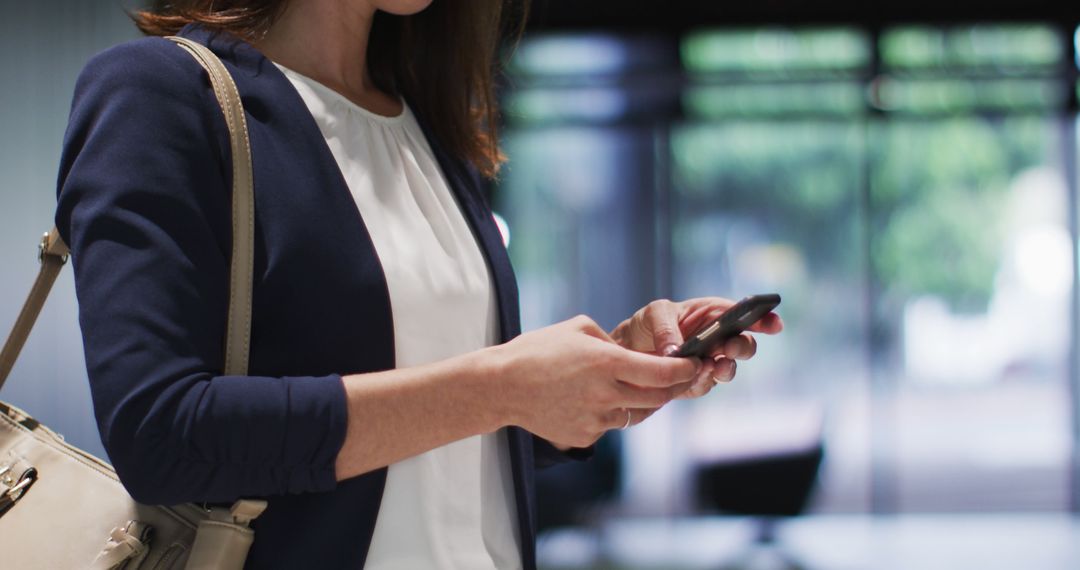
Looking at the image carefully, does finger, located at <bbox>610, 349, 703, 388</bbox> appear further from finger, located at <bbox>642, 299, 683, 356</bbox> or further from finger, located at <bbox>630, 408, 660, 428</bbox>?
finger, located at <bbox>642, 299, 683, 356</bbox>

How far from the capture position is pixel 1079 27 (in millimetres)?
6906

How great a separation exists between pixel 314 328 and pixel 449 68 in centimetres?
64

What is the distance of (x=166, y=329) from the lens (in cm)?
75

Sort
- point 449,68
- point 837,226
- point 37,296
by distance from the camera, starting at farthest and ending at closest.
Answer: point 837,226 < point 449,68 < point 37,296

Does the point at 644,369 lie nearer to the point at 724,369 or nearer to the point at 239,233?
the point at 724,369

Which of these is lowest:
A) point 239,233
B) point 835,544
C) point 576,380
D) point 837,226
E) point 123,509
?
point 835,544

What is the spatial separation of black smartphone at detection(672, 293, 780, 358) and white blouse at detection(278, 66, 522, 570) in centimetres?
27

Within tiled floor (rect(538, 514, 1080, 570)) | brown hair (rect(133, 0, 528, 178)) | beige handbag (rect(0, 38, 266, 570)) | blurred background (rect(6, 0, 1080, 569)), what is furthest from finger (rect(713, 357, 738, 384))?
blurred background (rect(6, 0, 1080, 569))

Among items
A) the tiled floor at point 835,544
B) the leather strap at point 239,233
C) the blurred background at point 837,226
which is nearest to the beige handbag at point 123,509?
the leather strap at point 239,233

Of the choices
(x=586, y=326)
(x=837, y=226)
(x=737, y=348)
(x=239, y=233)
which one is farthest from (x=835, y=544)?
(x=239, y=233)

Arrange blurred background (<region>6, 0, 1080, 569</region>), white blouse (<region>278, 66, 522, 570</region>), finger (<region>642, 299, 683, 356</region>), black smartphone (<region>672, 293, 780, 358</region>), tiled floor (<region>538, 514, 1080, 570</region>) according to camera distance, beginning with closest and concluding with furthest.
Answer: black smartphone (<region>672, 293, 780, 358</region>)
white blouse (<region>278, 66, 522, 570</region>)
finger (<region>642, 299, 683, 356</region>)
tiled floor (<region>538, 514, 1080, 570</region>)
blurred background (<region>6, 0, 1080, 569</region>)

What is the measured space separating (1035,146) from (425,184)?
7081 mm

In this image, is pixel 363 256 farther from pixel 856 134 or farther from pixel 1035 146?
pixel 1035 146

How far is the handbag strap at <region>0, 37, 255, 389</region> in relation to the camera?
824 millimetres
